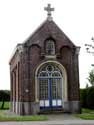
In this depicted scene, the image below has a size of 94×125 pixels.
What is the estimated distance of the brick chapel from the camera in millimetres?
39250

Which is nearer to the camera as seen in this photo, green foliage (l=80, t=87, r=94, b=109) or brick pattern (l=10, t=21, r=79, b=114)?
brick pattern (l=10, t=21, r=79, b=114)

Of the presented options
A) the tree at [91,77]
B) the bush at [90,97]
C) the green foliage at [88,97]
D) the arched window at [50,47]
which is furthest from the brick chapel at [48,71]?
the tree at [91,77]

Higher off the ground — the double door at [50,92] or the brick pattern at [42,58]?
the brick pattern at [42,58]

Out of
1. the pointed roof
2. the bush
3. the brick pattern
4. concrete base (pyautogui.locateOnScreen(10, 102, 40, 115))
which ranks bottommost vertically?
concrete base (pyautogui.locateOnScreen(10, 102, 40, 115))

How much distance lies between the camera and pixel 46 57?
39.8 m

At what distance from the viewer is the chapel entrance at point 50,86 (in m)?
39.8

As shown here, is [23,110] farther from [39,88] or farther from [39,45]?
[39,45]

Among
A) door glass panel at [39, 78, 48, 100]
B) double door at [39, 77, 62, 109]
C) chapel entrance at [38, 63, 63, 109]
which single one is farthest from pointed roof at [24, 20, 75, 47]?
door glass panel at [39, 78, 48, 100]

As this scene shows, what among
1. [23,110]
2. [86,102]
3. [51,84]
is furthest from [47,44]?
[86,102]

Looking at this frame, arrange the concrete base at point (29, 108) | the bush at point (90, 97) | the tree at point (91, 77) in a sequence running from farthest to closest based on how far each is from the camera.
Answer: the tree at point (91, 77)
the bush at point (90, 97)
the concrete base at point (29, 108)

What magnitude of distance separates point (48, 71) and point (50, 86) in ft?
4.46

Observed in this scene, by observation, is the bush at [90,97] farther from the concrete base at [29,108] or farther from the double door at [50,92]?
the concrete base at [29,108]

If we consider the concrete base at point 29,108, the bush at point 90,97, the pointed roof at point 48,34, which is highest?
the pointed roof at point 48,34

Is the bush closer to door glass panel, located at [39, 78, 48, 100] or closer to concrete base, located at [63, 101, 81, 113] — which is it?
concrete base, located at [63, 101, 81, 113]
